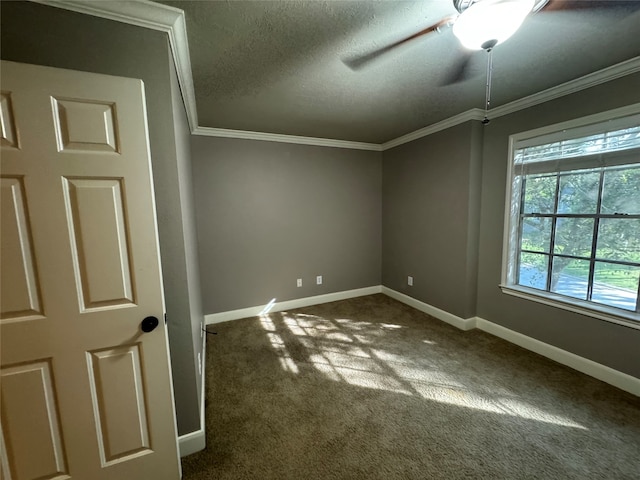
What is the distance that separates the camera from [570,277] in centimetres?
235

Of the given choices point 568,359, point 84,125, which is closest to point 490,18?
point 84,125

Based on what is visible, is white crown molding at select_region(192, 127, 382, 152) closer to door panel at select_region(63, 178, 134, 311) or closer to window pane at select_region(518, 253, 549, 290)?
door panel at select_region(63, 178, 134, 311)

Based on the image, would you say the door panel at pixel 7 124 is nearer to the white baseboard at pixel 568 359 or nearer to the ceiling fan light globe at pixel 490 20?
the ceiling fan light globe at pixel 490 20

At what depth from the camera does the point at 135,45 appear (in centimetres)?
124

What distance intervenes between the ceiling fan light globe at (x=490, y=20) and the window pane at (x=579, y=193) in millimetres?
1729

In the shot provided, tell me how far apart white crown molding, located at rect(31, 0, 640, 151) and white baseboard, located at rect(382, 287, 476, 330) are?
2.22m

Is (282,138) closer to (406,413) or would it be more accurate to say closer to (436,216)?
(436,216)

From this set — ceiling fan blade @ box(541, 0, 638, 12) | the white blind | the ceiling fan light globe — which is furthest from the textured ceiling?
the white blind

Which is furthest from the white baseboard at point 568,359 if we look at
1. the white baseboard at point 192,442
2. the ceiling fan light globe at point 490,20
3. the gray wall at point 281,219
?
the white baseboard at point 192,442

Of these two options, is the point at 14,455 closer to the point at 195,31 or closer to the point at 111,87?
the point at 111,87

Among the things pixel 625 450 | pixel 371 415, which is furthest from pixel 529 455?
pixel 371 415

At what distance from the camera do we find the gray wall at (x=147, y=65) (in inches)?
42.4

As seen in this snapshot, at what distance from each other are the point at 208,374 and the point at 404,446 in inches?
65.4

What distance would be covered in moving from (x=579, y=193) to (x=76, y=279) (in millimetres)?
3489
